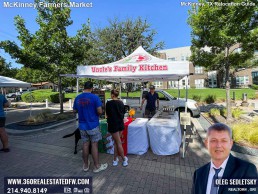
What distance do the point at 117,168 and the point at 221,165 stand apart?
11.0ft

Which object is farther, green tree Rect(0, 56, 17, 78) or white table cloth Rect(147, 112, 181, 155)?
green tree Rect(0, 56, 17, 78)

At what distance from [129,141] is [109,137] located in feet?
1.99

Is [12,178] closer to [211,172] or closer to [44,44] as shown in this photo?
[211,172]

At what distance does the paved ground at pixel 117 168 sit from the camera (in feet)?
11.7

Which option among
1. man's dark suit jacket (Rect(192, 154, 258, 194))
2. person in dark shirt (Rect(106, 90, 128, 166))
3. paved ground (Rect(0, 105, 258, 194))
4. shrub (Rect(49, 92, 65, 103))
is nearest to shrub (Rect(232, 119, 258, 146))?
paved ground (Rect(0, 105, 258, 194))

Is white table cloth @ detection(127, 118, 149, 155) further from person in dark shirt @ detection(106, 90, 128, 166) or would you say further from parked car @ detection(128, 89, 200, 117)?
parked car @ detection(128, 89, 200, 117)

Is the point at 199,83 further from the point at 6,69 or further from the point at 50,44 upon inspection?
the point at 50,44

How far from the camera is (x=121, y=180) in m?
3.78

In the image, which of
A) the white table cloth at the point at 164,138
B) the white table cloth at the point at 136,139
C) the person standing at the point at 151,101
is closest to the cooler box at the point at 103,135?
the white table cloth at the point at 136,139

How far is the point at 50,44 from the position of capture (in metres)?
10.2

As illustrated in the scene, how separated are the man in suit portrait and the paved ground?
2.20 meters

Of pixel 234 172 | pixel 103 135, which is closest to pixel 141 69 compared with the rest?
pixel 103 135

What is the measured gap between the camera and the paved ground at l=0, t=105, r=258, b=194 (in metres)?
3.57

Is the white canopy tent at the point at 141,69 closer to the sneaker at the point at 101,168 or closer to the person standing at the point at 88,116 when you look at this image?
the person standing at the point at 88,116
